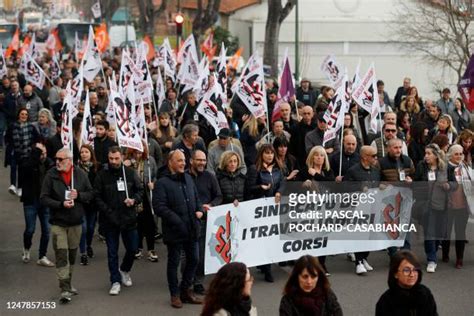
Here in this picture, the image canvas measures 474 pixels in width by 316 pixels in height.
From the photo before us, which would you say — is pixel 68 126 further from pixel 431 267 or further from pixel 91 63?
pixel 91 63

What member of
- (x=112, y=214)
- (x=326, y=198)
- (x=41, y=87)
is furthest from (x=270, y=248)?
(x=41, y=87)

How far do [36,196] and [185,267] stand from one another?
242 centimetres

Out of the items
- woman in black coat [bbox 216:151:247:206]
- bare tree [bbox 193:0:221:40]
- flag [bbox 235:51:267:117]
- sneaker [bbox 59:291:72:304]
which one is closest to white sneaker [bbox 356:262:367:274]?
woman in black coat [bbox 216:151:247:206]

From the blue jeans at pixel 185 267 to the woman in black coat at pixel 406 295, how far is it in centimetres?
381

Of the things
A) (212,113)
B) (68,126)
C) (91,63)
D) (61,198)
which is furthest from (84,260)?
(91,63)

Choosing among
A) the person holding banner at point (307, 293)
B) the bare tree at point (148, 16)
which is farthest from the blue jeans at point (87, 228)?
the bare tree at point (148, 16)

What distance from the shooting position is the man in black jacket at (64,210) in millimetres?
11250

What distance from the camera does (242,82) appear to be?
16.4 meters

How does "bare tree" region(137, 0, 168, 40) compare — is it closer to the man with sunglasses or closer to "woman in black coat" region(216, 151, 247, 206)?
the man with sunglasses

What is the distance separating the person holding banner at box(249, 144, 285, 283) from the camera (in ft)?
39.5

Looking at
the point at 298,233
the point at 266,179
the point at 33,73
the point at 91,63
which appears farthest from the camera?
the point at 33,73

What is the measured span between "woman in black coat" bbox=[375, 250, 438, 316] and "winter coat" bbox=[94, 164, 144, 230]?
14.7 ft

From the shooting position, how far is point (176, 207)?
36.3 feet

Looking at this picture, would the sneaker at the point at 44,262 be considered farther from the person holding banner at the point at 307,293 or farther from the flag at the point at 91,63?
the flag at the point at 91,63
